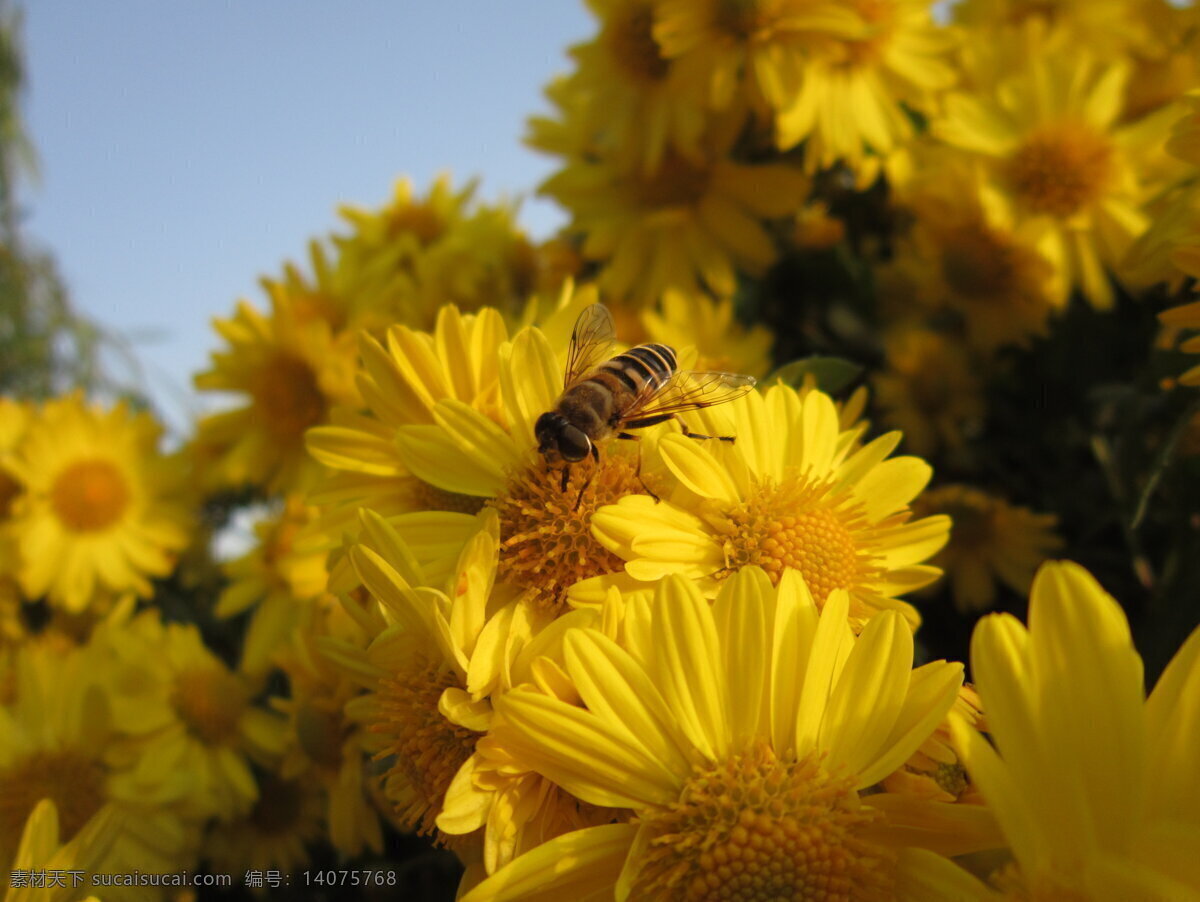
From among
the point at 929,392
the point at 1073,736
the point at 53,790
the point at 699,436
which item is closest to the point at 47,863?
the point at 53,790

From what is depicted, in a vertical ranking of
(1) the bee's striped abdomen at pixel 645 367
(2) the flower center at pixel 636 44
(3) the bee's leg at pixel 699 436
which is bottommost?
(3) the bee's leg at pixel 699 436

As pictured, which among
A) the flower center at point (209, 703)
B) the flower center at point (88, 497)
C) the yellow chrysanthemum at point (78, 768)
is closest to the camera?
the yellow chrysanthemum at point (78, 768)

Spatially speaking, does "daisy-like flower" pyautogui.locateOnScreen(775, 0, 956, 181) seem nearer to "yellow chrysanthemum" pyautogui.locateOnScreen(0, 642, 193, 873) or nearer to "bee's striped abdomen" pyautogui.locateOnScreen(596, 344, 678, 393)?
"bee's striped abdomen" pyautogui.locateOnScreen(596, 344, 678, 393)

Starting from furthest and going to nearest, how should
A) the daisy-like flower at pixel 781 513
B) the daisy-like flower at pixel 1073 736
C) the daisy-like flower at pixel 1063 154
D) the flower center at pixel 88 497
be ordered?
1. the flower center at pixel 88 497
2. the daisy-like flower at pixel 1063 154
3. the daisy-like flower at pixel 781 513
4. the daisy-like flower at pixel 1073 736

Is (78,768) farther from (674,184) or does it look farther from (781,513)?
(674,184)

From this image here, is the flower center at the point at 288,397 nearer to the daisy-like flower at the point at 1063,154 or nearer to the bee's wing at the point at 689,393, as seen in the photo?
the bee's wing at the point at 689,393

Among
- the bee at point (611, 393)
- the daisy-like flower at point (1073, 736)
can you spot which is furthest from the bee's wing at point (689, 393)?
the daisy-like flower at point (1073, 736)

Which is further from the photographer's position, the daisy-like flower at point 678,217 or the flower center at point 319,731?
the daisy-like flower at point 678,217
